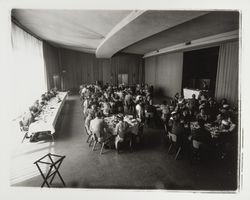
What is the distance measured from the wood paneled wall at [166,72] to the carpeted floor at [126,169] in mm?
8008

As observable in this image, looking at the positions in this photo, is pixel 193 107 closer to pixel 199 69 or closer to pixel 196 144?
pixel 196 144

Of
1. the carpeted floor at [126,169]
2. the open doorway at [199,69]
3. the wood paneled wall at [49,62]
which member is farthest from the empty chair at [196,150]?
the wood paneled wall at [49,62]

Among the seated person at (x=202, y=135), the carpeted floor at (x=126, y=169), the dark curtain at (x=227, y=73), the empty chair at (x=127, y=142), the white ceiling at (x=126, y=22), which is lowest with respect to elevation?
the carpeted floor at (x=126, y=169)

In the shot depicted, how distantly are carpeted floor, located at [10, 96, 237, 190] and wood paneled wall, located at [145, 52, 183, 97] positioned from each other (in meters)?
8.01

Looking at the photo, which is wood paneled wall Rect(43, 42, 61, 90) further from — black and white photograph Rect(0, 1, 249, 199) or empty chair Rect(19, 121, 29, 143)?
empty chair Rect(19, 121, 29, 143)

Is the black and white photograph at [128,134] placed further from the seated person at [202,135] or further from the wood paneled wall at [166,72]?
the wood paneled wall at [166,72]

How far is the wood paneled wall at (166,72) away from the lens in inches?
492

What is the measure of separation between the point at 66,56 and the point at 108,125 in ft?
47.0

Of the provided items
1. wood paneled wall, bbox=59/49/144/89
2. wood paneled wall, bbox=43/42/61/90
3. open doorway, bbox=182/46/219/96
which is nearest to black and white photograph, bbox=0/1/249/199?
open doorway, bbox=182/46/219/96

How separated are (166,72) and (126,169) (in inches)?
446

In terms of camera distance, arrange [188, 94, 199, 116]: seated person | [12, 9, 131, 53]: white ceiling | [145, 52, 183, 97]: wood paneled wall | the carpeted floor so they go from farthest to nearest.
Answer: [145, 52, 183, 97]: wood paneled wall, [188, 94, 199, 116]: seated person, the carpeted floor, [12, 9, 131, 53]: white ceiling

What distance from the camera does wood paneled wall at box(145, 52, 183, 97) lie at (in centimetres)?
1251

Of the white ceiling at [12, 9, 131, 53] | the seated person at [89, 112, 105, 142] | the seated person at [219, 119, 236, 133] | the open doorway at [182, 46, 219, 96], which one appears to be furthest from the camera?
the open doorway at [182, 46, 219, 96]

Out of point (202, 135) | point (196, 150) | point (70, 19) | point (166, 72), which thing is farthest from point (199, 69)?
point (70, 19)
